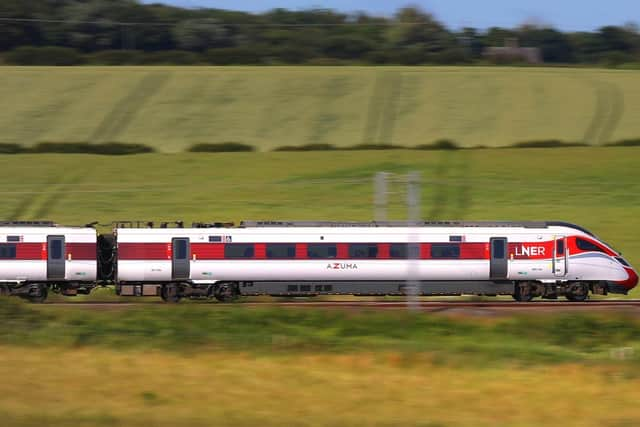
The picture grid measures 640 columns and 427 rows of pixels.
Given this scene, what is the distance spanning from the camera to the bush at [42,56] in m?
106

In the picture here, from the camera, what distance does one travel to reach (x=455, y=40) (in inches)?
5369

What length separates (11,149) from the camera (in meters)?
75.8

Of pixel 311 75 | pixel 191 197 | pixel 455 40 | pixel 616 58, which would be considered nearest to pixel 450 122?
pixel 311 75

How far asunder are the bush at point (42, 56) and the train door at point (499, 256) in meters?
73.6

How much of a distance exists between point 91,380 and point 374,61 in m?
89.8

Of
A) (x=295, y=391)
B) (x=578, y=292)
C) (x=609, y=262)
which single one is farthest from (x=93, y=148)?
(x=295, y=391)

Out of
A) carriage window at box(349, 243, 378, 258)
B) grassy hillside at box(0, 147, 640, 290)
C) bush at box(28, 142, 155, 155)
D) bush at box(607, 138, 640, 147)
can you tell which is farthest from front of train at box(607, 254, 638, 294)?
bush at box(28, 142, 155, 155)

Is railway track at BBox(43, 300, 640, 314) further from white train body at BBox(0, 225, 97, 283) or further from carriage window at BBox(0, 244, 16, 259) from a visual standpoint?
carriage window at BBox(0, 244, 16, 259)

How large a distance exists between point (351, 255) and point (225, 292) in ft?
17.6

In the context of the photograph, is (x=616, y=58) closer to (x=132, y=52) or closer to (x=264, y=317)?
(x=132, y=52)

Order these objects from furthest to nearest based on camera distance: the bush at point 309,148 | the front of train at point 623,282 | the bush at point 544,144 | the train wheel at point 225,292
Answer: the bush at point 544,144 < the bush at point 309,148 < the front of train at point 623,282 < the train wheel at point 225,292

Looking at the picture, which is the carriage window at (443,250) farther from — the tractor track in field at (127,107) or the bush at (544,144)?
the tractor track in field at (127,107)

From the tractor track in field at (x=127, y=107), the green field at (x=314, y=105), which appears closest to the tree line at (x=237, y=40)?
the green field at (x=314, y=105)

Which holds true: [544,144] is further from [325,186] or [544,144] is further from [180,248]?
[180,248]
